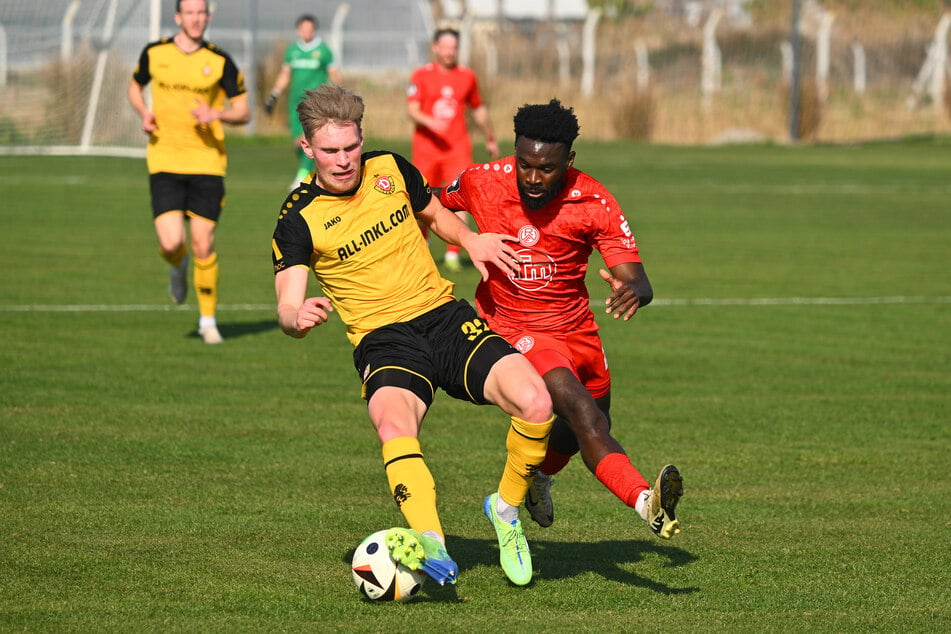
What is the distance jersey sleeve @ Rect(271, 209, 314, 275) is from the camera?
239 inches

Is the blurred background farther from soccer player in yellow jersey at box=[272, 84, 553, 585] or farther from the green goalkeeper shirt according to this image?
soccer player in yellow jersey at box=[272, 84, 553, 585]

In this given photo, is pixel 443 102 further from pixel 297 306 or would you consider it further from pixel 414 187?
pixel 297 306

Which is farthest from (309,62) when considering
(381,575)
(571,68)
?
(571,68)

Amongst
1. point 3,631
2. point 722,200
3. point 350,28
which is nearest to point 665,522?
point 3,631

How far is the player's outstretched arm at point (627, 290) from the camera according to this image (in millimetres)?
6023

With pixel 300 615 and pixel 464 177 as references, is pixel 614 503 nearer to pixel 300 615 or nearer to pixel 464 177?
pixel 464 177

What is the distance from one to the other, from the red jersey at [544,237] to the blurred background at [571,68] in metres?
25.9

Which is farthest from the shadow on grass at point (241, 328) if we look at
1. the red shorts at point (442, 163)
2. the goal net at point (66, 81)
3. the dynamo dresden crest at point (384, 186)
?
the goal net at point (66, 81)

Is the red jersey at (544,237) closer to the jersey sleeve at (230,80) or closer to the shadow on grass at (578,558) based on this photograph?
the shadow on grass at (578,558)

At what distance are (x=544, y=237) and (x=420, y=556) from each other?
1.88 metres

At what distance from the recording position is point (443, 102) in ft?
56.4

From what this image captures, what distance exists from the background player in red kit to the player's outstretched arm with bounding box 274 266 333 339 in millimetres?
1069

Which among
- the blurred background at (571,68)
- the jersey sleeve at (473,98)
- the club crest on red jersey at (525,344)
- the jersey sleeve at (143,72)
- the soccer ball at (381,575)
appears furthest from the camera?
the blurred background at (571,68)

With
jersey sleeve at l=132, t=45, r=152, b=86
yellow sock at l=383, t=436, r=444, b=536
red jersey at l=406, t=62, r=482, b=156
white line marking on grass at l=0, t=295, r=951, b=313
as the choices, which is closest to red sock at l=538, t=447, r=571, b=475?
yellow sock at l=383, t=436, r=444, b=536
